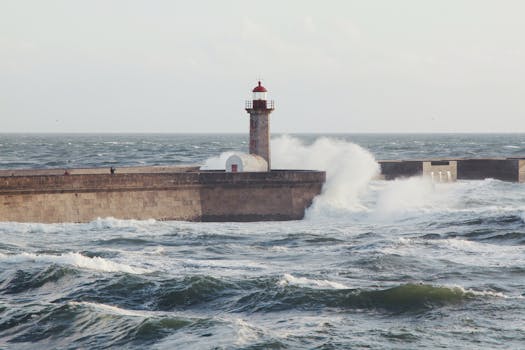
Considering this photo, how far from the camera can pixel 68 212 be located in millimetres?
27375

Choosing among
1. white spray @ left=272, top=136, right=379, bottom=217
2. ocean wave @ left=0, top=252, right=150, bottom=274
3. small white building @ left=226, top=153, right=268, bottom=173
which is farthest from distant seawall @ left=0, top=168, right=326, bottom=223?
ocean wave @ left=0, top=252, right=150, bottom=274

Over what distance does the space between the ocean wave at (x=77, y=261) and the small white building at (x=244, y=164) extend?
1062 centimetres

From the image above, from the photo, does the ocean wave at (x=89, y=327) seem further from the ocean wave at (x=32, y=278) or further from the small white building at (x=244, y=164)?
the small white building at (x=244, y=164)

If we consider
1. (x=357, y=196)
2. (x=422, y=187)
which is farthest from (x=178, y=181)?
(x=422, y=187)

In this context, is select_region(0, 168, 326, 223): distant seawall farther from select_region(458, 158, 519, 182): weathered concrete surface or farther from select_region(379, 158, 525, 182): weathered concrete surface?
select_region(458, 158, 519, 182): weathered concrete surface

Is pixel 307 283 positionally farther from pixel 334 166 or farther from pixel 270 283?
pixel 334 166

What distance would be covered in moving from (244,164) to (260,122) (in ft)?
5.81

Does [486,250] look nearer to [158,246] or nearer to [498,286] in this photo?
[498,286]

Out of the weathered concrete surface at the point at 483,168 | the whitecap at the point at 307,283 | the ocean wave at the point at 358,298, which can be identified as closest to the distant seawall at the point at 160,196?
the whitecap at the point at 307,283

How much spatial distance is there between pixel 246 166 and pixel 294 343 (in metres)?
17.7

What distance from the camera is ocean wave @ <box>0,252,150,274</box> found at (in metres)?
19.7

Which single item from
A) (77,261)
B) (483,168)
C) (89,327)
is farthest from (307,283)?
(483,168)

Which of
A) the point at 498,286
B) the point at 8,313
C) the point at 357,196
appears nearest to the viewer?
the point at 8,313

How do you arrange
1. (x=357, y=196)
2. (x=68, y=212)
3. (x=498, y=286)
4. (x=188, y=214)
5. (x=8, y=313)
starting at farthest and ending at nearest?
(x=357, y=196)
(x=188, y=214)
(x=68, y=212)
(x=498, y=286)
(x=8, y=313)
